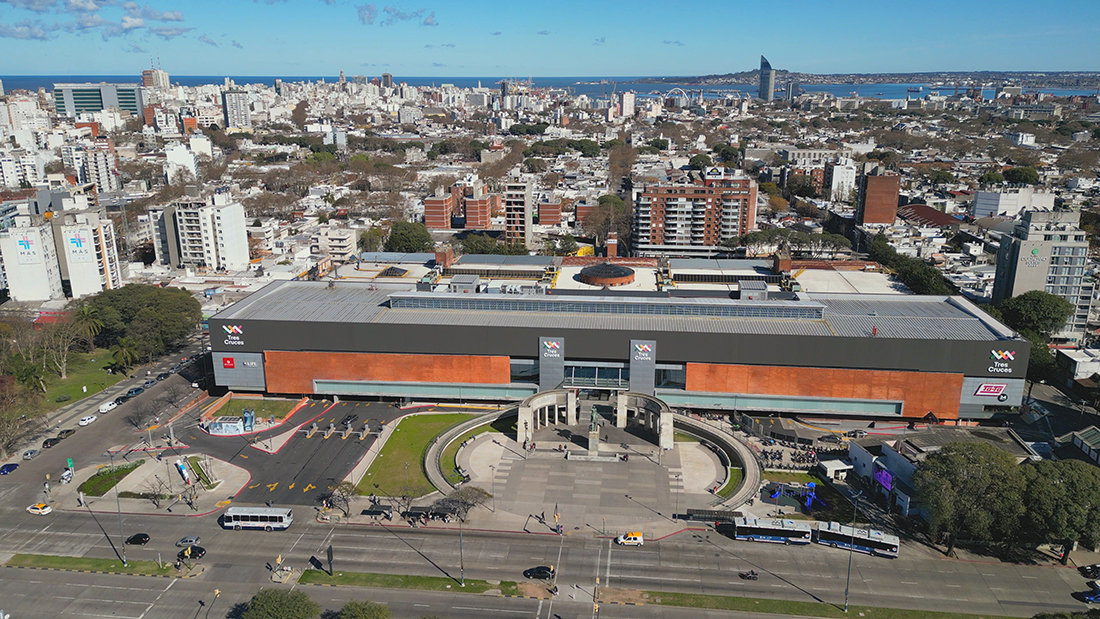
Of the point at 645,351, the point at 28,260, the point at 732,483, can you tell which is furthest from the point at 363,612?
the point at 28,260

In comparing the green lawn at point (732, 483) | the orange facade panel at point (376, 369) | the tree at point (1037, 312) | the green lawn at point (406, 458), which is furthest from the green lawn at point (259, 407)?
the tree at point (1037, 312)

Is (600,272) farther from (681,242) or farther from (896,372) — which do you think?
(681,242)

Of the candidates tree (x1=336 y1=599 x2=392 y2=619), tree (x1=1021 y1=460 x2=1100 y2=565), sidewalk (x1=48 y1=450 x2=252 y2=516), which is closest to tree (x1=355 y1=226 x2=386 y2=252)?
sidewalk (x1=48 y1=450 x2=252 y2=516)

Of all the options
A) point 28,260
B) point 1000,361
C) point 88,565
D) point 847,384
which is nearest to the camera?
point 88,565

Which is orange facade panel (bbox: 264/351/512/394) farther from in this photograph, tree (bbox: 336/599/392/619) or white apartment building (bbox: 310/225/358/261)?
white apartment building (bbox: 310/225/358/261)

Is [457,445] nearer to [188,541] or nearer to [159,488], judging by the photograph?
[188,541]
